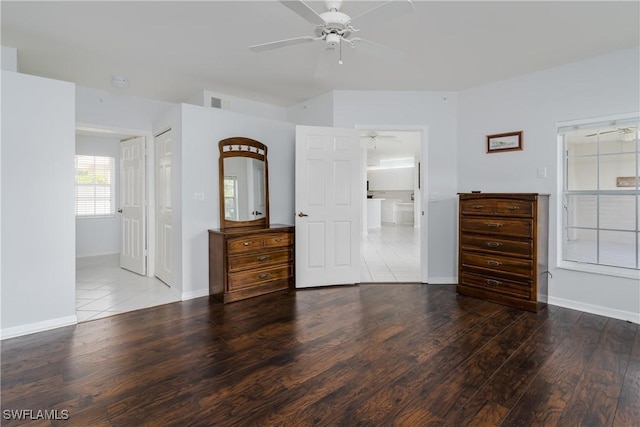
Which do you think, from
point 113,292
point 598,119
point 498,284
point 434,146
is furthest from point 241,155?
point 598,119

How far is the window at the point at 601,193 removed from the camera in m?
3.20

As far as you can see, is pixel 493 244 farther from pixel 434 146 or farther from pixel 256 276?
pixel 256 276

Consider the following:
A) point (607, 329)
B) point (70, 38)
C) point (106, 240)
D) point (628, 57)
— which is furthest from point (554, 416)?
point (106, 240)

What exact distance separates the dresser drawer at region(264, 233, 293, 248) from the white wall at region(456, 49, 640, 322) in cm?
238

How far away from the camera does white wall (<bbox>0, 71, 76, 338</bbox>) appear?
8.86 feet

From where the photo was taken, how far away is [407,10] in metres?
1.97

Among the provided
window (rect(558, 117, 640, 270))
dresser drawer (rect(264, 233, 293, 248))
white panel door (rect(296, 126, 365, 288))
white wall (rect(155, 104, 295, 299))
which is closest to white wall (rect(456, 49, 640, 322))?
window (rect(558, 117, 640, 270))

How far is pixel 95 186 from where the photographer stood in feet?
20.0

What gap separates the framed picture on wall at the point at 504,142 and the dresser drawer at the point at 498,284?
156 centimetres

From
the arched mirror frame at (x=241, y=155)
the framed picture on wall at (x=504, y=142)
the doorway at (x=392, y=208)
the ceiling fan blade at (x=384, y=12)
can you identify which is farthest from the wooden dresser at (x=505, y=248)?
the arched mirror frame at (x=241, y=155)

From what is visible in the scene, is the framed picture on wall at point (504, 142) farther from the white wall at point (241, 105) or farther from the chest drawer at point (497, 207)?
the white wall at point (241, 105)

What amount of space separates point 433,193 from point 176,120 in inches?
132

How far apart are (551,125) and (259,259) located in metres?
3.60

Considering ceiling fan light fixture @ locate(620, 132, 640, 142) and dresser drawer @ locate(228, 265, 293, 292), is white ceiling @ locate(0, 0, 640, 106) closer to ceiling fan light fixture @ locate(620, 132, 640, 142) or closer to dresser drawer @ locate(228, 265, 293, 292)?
ceiling fan light fixture @ locate(620, 132, 640, 142)
